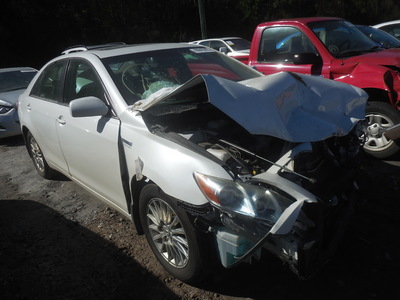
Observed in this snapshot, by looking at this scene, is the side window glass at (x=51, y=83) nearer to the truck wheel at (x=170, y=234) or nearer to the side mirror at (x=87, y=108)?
the side mirror at (x=87, y=108)

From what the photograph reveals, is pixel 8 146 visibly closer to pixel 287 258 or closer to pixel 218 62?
pixel 218 62

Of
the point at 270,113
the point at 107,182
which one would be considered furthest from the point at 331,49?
the point at 107,182

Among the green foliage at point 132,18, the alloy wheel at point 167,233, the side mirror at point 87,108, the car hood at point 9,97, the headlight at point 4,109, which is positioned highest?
the side mirror at point 87,108

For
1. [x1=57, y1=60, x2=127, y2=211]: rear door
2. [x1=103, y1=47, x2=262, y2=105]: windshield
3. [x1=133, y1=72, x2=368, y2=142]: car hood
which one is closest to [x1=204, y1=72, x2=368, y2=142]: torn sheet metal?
[x1=133, y1=72, x2=368, y2=142]: car hood

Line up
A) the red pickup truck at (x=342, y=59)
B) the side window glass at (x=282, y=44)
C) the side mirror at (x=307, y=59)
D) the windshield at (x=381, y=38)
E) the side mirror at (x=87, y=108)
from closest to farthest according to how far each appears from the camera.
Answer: the side mirror at (x=87, y=108) < the red pickup truck at (x=342, y=59) < the side mirror at (x=307, y=59) < the side window glass at (x=282, y=44) < the windshield at (x=381, y=38)

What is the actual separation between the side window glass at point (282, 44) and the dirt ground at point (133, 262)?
1969mm

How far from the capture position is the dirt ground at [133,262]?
2570mm

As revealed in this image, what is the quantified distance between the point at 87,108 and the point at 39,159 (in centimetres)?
249

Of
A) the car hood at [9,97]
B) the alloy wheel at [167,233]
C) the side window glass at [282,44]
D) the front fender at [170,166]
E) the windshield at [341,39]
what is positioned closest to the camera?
the front fender at [170,166]

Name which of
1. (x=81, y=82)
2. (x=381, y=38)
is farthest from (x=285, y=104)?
(x=381, y=38)

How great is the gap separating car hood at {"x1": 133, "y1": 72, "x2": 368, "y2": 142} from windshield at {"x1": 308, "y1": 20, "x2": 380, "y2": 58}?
225 centimetres

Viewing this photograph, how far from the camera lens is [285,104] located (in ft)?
8.33

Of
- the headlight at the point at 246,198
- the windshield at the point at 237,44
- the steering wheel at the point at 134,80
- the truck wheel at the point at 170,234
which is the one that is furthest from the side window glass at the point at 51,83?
the windshield at the point at 237,44

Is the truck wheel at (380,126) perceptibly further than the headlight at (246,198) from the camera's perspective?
Yes
